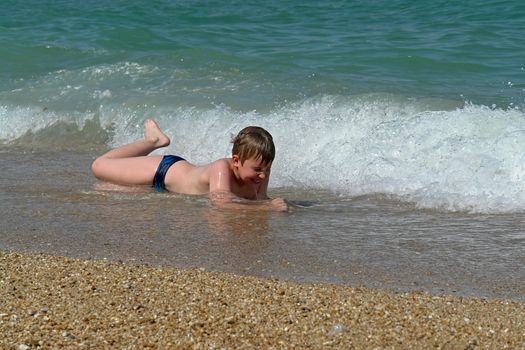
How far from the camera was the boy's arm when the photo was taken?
5.84 metres

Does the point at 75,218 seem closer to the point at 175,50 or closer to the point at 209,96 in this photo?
the point at 209,96

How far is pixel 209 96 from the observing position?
31.5 feet

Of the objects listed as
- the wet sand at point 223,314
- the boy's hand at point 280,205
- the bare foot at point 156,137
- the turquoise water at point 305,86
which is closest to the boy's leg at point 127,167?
the bare foot at point 156,137

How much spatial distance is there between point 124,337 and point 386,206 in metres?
2.91

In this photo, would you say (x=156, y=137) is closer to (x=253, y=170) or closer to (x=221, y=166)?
(x=221, y=166)

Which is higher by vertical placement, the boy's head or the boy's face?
the boy's head

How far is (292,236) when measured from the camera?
204 inches

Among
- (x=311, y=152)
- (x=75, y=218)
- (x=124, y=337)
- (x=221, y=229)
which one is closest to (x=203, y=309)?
(x=124, y=337)

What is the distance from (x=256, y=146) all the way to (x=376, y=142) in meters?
1.77

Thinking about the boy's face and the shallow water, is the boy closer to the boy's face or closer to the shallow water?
the boy's face

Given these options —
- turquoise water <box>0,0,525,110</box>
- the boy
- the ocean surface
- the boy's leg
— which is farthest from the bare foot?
turquoise water <box>0,0,525,110</box>

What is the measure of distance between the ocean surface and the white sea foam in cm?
2

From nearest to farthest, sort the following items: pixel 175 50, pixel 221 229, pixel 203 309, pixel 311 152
Result: 1. pixel 203 309
2. pixel 221 229
3. pixel 311 152
4. pixel 175 50

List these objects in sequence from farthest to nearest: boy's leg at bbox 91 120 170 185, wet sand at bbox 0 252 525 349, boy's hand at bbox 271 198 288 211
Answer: boy's leg at bbox 91 120 170 185, boy's hand at bbox 271 198 288 211, wet sand at bbox 0 252 525 349
